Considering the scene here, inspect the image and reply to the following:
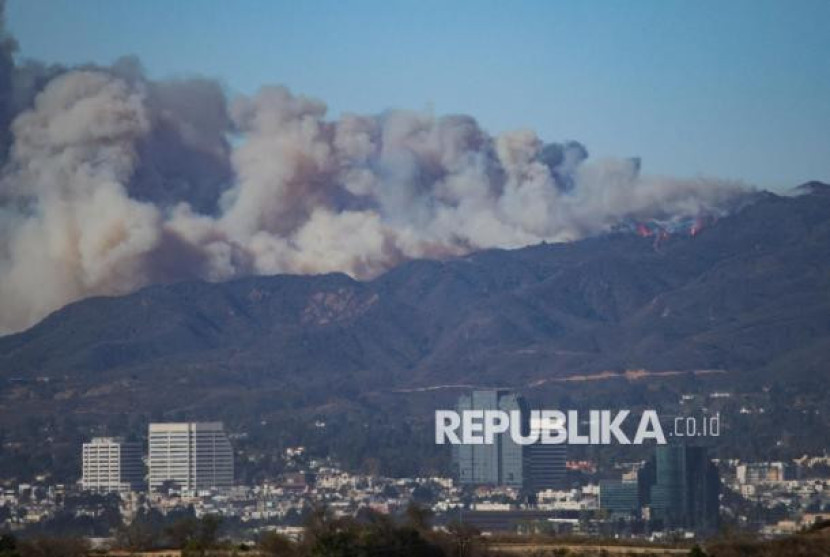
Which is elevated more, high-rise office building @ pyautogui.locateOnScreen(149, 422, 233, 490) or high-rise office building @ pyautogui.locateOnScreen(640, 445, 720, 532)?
high-rise office building @ pyautogui.locateOnScreen(149, 422, 233, 490)

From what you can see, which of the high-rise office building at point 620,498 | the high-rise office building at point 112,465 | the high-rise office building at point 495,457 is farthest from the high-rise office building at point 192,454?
the high-rise office building at point 620,498

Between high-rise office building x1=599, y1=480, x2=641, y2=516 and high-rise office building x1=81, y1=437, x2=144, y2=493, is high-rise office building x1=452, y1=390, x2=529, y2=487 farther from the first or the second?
high-rise office building x1=81, y1=437, x2=144, y2=493

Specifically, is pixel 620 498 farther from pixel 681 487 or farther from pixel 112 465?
pixel 112 465

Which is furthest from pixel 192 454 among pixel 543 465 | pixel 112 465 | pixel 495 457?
pixel 543 465

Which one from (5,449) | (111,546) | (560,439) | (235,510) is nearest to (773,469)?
(560,439)

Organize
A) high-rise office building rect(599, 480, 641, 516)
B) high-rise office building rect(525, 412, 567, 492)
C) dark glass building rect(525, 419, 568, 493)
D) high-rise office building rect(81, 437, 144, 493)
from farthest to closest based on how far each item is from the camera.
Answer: high-rise office building rect(81, 437, 144, 493), high-rise office building rect(525, 412, 567, 492), dark glass building rect(525, 419, 568, 493), high-rise office building rect(599, 480, 641, 516)

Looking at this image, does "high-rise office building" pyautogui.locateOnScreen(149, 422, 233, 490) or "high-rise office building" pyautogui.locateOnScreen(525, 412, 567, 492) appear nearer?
"high-rise office building" pyautogui.locateOnScreen(525, 412, 567, 492)

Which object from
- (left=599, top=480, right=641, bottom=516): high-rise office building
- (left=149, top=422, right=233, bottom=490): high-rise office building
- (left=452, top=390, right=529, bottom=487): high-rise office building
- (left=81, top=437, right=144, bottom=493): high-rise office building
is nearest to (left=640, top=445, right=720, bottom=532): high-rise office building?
(left=599, top=480, right=641, bottom=516): high-rise office building
